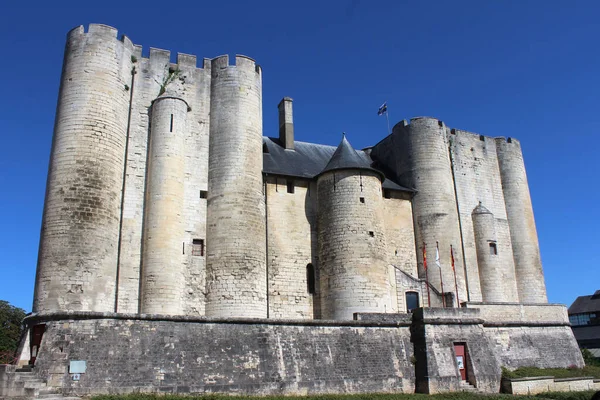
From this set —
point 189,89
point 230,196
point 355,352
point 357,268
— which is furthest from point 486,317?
point 189,89

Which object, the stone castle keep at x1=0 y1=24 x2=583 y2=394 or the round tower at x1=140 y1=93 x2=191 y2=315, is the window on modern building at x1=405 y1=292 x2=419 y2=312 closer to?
the stone castle keep at x1=0 y1=24 x2=583 y2=394

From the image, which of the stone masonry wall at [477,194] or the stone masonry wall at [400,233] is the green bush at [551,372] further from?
the stone masonry wall at [400,233]

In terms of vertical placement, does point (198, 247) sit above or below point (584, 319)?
above

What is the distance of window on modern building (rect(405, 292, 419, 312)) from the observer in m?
26.5

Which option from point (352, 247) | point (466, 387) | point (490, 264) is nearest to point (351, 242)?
point (352, 247)

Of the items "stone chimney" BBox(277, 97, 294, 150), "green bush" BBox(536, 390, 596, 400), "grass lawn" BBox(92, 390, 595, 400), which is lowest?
"green bush" BBox(536, 390, 596, 400)

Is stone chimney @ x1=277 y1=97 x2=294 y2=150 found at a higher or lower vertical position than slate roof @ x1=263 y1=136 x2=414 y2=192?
higher

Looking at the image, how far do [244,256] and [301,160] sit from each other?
7772 millimetres

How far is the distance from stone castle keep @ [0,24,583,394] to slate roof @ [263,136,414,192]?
0.43ft

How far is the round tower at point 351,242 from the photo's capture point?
23.7 meters

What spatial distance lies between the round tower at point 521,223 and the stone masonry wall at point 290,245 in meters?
13.4

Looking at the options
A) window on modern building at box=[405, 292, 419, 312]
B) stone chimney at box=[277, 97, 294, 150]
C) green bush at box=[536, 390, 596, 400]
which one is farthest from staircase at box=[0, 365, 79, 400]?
stone chimney at box=[277, 97, 294, 150]

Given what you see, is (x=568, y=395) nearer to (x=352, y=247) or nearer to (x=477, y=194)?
(x=352, y=247)

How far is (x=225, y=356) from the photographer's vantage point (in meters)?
17.0
